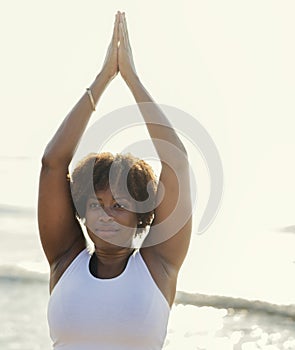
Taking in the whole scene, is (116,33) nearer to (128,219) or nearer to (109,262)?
(128,219)

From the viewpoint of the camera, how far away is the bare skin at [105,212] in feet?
9.22

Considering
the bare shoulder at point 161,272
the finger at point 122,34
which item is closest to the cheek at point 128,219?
the bare shoulder at point 161,272

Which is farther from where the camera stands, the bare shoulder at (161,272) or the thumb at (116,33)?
the thumb at (116,33)

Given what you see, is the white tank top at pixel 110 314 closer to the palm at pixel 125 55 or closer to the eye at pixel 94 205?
the eye at pixel 94 205

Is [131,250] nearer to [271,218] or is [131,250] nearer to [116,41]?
[116,41]

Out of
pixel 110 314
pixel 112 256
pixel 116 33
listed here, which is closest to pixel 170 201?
pixel 112 256

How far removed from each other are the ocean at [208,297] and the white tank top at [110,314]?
3.43m

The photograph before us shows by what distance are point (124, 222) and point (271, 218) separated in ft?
14.1

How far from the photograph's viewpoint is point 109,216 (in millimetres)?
2762

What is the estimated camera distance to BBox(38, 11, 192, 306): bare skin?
2.81 m

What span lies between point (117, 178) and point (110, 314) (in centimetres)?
41

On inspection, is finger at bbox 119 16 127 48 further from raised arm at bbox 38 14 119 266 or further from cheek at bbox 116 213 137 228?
cheek at bbox 116 213 137 228

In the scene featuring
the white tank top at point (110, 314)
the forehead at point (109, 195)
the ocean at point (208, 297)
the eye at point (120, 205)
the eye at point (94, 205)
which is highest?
the forehead at point (109, 195)

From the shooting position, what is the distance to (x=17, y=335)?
630cm
